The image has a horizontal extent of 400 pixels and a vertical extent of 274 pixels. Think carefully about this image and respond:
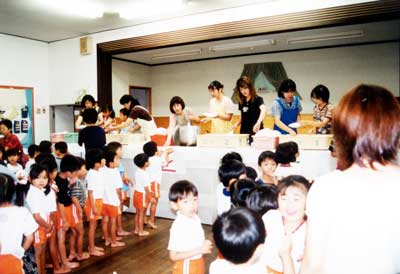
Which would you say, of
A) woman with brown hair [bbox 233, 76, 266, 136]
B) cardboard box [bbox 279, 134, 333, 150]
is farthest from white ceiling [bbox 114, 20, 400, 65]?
cardboard box [bbox 279, 134, 333, 150]

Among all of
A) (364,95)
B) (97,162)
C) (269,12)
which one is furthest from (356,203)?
(269,12)

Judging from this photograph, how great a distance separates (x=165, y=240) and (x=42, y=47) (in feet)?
17.2

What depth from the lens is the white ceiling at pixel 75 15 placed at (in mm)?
4605

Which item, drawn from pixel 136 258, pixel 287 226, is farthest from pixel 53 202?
pixel 287 226

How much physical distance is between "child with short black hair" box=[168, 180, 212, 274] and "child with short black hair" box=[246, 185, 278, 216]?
0.29 metres

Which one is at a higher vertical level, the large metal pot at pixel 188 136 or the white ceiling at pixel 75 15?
the white ceiling at pixel 75 15

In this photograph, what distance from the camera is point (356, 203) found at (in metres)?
0.96

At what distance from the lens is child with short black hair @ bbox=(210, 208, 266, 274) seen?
44.9 inches

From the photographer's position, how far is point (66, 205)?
278 centimetres

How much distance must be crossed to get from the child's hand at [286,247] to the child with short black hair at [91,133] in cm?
281

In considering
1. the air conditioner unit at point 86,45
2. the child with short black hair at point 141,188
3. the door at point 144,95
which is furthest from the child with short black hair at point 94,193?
the door at point 144,95

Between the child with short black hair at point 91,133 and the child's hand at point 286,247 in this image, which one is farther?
the child with short black hair at point 91,133

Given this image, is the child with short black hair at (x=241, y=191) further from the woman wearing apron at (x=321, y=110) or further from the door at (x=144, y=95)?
the door at (x=144, y=95)

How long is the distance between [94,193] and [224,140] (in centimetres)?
150
